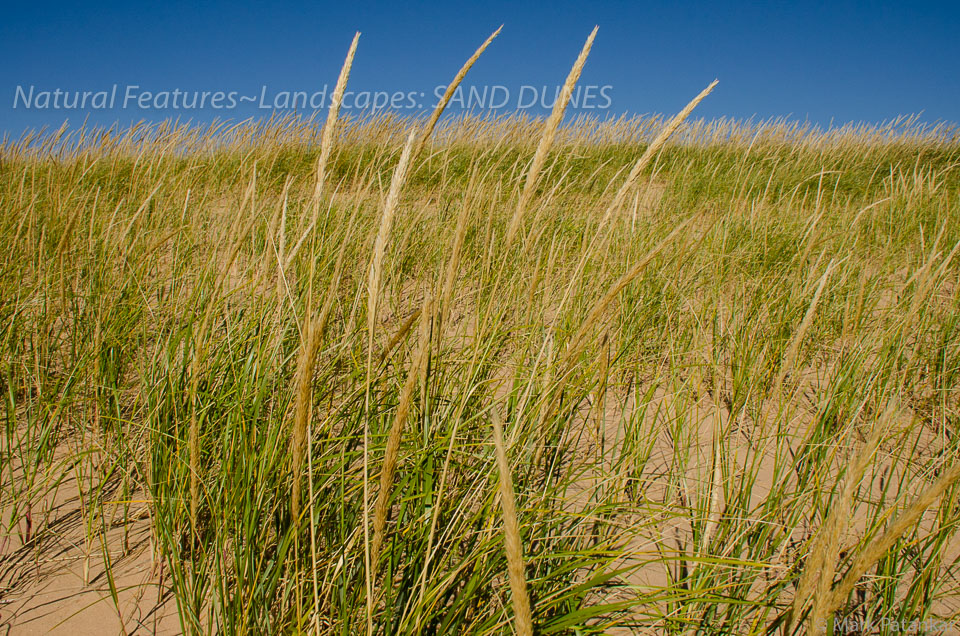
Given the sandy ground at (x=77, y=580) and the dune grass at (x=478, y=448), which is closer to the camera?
the dune grass at (x=478, y=448)

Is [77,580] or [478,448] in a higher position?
[478,448]

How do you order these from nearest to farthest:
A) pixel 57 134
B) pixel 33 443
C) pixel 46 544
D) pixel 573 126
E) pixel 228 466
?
1. pixel 228 466
2. pixel 46 544
3. pixel 33 443
4. pixel 57 134
5. pixel 573 126

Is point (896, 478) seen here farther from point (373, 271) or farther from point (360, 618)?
point (373, 271)

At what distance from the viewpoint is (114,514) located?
1.19 m

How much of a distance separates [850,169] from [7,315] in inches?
340

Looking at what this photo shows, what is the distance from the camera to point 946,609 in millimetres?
1006

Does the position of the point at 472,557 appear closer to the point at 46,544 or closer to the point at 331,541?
the point at 331,541

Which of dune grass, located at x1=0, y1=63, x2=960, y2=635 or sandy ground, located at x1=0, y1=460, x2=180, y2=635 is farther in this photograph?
sandy ground, located at x1=0, y1=460, x2=180, y2=635

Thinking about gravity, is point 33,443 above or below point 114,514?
above

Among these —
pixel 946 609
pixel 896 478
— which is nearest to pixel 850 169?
pixel 896 478

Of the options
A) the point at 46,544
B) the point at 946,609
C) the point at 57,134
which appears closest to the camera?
the point at 946,609

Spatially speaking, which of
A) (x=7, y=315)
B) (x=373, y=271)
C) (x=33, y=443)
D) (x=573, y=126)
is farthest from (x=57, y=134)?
(x=573, y=126)

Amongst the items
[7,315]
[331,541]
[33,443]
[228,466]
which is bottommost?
[331,541]

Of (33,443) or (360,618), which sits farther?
(33,443)
